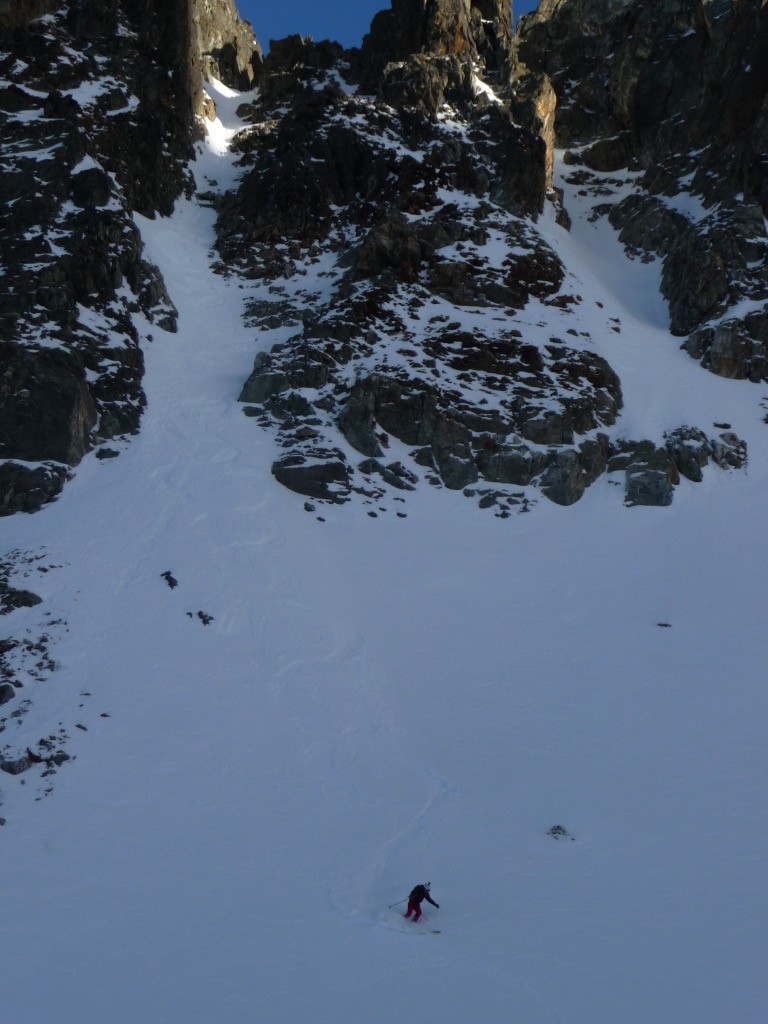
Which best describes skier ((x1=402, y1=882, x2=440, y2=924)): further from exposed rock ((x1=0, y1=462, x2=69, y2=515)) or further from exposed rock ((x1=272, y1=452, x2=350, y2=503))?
exposed rock ((x1=0, y1=462, x2=69, y2=515))

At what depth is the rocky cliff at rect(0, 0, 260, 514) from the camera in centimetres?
2911

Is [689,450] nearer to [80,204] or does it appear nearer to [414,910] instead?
[414,910]

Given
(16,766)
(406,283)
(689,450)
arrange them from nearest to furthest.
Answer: (16,766)
(689,450)
(406,283)

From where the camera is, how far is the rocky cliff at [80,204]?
29.1 m

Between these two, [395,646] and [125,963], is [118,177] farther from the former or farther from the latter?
[125,963]

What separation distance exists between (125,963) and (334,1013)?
134 inches

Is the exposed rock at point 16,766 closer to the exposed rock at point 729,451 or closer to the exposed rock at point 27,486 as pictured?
the exposed rock at point 27,486

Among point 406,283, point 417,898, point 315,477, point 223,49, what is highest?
point 223,49

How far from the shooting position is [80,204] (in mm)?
37438

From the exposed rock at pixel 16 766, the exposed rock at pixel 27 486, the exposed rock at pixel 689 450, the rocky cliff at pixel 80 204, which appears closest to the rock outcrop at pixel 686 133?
the exposed rock at pixel 689 450

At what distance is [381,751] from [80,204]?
29178 millimetres

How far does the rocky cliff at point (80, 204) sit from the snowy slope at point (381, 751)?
1.64 metres

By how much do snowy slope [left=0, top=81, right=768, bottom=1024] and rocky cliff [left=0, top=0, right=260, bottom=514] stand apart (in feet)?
5.39

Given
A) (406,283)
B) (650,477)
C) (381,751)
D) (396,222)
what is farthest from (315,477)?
(396,222)
